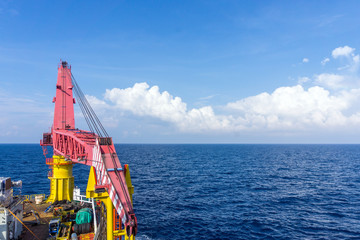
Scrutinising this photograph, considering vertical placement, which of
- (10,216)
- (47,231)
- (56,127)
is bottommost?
(47,231)

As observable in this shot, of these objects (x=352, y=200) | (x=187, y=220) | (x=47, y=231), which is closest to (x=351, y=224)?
(x=352, y=200)

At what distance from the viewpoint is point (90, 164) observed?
20422 millimetres

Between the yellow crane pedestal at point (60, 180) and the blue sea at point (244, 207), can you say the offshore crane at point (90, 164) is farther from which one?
the blue sea at point (244, 207)

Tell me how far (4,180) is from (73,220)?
9024 millimetres

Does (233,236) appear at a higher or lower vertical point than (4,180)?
lower

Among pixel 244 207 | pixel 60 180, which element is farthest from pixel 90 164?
pixel 244 207

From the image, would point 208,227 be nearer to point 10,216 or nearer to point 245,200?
point 245,200

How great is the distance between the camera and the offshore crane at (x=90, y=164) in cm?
1473

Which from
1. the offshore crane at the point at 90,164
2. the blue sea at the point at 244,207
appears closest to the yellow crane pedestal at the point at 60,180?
the offshore crane at the point at 90,164

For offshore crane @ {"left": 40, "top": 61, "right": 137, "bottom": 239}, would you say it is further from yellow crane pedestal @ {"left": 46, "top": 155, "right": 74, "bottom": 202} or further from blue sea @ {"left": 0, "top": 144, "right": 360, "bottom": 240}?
blue sea @ {"left": 0, "top": 144, "right": 360, "bottom": 240}

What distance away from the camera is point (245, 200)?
50.9m

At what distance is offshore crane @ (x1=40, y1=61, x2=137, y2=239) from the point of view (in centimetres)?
1473

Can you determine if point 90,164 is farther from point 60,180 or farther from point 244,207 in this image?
point 244,207

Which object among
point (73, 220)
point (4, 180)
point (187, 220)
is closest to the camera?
point (4, 180)
